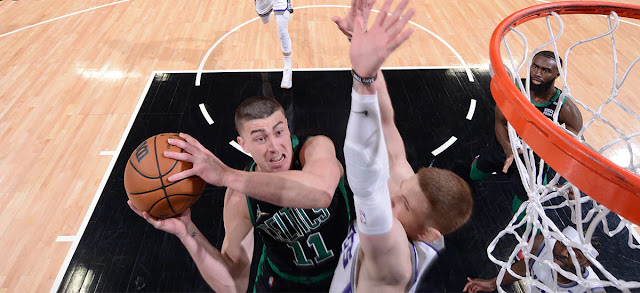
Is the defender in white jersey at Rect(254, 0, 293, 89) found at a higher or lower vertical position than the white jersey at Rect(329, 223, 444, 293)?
lower

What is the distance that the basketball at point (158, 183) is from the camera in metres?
1.81

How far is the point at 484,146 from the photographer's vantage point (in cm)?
425

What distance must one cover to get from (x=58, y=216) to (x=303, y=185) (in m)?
2.95

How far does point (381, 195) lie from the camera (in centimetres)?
131

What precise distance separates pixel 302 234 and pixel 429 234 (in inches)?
Result: 32.2

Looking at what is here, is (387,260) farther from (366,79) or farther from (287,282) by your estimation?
(287,282)

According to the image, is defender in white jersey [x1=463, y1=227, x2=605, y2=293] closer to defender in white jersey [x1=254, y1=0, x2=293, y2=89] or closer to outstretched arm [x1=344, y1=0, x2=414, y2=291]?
outstretched arm [x1=344, y1=0, x2=414, y2=291]

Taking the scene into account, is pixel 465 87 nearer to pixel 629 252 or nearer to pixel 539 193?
pixel 629 252

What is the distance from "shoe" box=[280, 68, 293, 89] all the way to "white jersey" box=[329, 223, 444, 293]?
3.25 meters

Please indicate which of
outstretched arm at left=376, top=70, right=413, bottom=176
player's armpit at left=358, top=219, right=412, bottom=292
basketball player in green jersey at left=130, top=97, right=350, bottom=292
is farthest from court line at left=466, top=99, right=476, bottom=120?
player's armpit at left=358, top=219, right=412, bottom=292

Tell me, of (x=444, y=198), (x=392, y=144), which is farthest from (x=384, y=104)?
(x=444, y=198)

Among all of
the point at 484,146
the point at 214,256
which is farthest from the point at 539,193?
the point at 484,146

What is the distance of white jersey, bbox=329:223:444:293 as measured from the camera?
171cm

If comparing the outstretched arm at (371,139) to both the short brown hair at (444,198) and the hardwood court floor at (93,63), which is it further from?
the hardwood court floor at (93,63)
